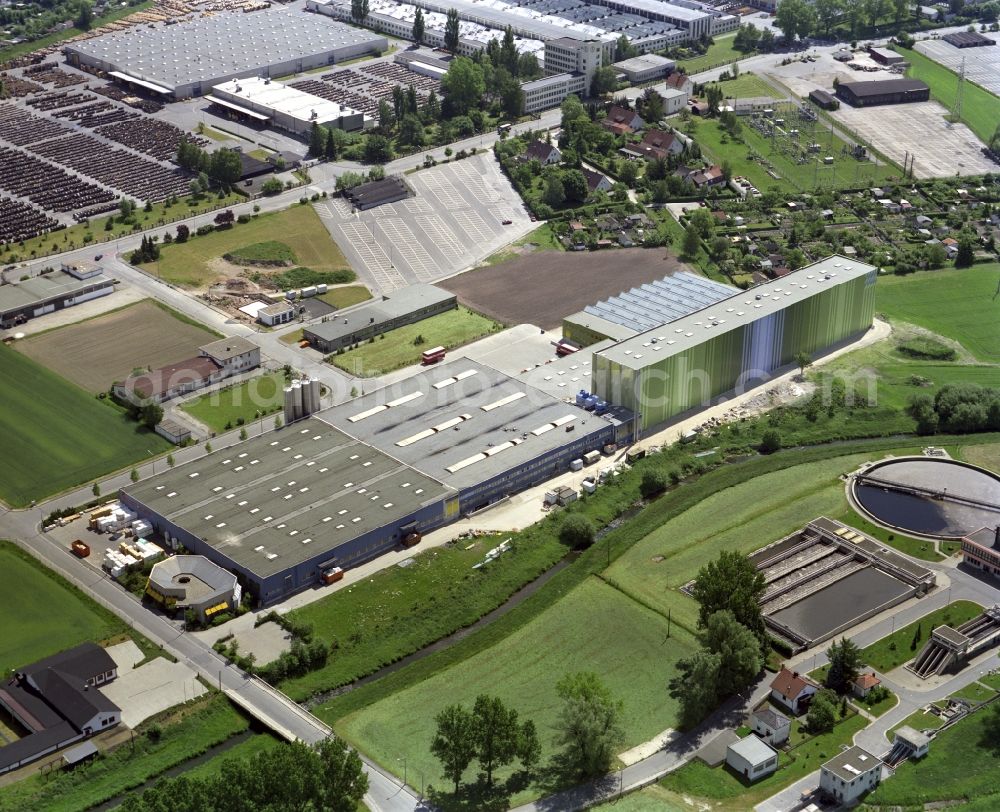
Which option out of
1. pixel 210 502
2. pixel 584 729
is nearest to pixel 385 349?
pixel 210 502

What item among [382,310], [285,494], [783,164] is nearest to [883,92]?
[783,164]

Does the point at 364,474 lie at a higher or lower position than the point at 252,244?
lower

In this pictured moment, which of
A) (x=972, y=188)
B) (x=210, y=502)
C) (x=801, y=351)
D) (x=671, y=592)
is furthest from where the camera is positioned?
(x=972, y=188)

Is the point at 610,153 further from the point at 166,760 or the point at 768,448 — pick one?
the point at 166,760

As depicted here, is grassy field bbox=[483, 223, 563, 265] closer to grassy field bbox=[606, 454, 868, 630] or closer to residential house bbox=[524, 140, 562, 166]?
residential house bbox=[524, 140, 562, 166]

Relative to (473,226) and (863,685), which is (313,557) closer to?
(863,685)

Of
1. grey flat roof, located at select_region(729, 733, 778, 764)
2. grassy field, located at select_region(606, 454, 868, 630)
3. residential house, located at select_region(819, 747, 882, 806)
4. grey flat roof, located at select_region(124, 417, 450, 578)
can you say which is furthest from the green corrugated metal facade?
residential house, located at select_region(819, 747, 882, 806)

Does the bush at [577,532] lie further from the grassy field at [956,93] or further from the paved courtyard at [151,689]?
the grassy field at [956,93]
